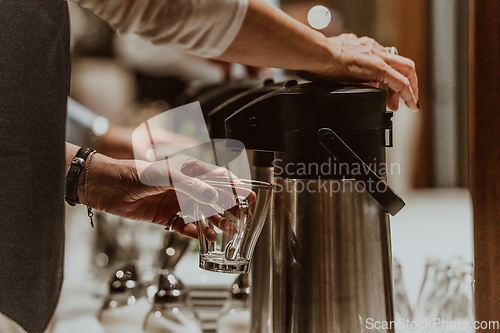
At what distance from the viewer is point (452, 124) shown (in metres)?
0.59

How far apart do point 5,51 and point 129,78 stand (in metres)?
0.27

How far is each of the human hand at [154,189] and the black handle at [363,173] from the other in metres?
0.09

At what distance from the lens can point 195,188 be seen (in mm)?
464

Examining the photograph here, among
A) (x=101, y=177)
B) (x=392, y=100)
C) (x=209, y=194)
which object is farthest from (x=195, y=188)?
(x=392, y=100)

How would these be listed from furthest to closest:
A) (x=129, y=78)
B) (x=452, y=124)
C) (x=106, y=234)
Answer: (x=106, y=234) → (x=129, y=78) → (x=452, y=124)

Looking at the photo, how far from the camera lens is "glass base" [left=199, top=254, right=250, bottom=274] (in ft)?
1.53

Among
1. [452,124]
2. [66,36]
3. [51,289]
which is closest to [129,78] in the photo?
[66,36]

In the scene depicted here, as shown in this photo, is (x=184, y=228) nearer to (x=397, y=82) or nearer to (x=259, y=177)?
(x=259, y=177)

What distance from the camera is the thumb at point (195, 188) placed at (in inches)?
17.9

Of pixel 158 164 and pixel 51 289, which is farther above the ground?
pixel 158 164

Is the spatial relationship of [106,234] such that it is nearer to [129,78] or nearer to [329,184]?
[129,78]

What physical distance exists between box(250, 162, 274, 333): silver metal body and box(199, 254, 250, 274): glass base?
39 millimetres

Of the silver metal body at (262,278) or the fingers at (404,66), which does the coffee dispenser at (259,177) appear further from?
the fingers at (404,66)

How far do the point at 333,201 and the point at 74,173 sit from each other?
284 millimetres
